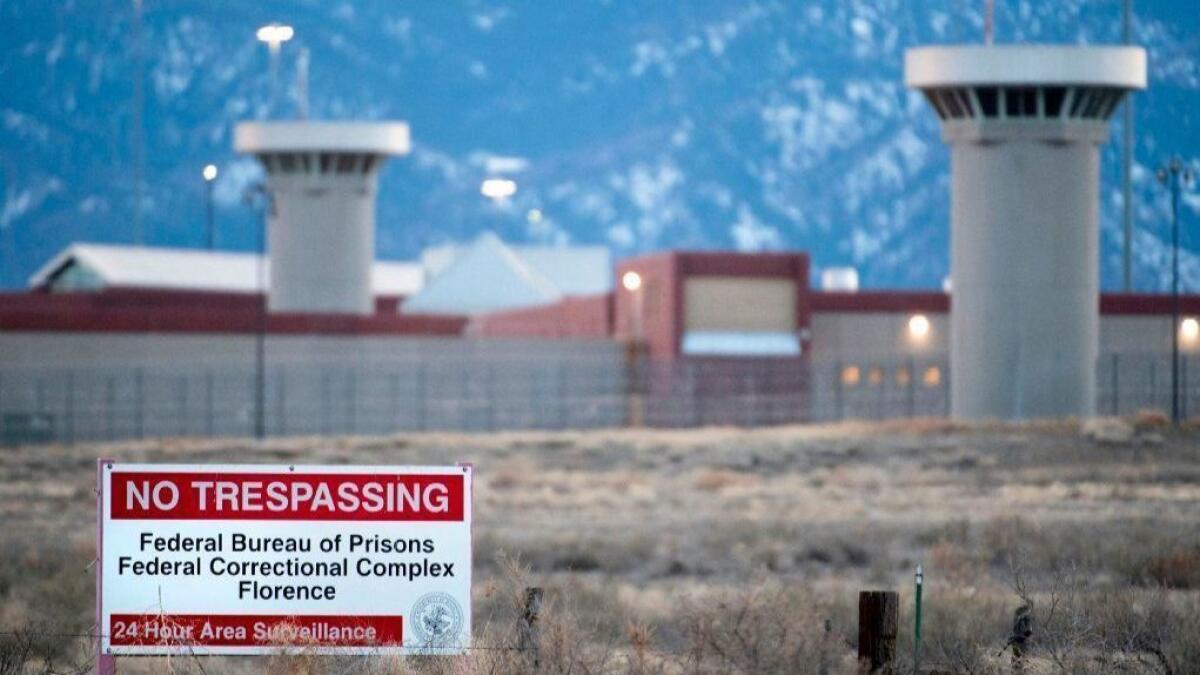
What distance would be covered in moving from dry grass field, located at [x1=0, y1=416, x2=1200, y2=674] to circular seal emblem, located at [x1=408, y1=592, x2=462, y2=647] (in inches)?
15.9

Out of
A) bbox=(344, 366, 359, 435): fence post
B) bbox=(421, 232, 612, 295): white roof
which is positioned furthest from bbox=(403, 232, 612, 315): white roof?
bbox=(344, 366, 359, 435): fence post

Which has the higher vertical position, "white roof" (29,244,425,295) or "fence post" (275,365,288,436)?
"white roof" (29,244,425,295)

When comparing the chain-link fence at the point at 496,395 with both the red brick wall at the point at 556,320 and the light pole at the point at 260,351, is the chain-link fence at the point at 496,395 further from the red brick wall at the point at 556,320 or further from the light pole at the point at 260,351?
the red brick wall at the point at 556,320

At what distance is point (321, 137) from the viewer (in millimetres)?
93438

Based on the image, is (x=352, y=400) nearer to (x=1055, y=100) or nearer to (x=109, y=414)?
(x=109, y=414)

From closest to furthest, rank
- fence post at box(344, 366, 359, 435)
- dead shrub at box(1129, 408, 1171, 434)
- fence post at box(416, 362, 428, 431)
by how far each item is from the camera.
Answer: dead shrub at box(1129, 408, 1171, 434) < fence post at box(344, 366, 359, 435) < fence post at box(416, 362, 428, 431)

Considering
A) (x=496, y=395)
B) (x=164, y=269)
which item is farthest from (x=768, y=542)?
(x=164, y=269)

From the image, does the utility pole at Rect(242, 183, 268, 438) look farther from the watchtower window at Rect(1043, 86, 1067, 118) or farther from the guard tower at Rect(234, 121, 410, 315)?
the watchtower window at Rect(1043, 86, 1067, 118)

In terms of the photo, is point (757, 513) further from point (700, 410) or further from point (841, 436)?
point (700, 410)

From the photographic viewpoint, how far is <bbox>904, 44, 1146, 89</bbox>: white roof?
65312 millimetres

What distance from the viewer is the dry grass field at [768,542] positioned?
18.6m

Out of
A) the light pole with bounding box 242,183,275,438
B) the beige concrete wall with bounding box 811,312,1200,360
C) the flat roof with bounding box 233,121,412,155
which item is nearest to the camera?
the light pole with bounding box 242,183,275,438

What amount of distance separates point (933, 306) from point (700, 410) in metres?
10.1

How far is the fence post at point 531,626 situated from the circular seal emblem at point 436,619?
983 mm
